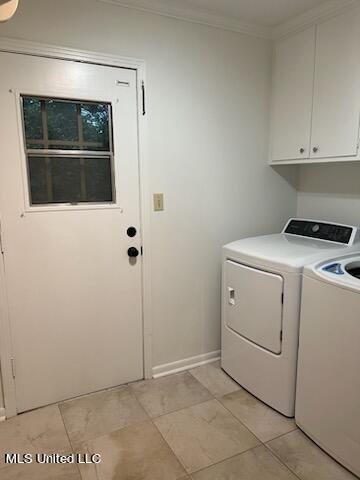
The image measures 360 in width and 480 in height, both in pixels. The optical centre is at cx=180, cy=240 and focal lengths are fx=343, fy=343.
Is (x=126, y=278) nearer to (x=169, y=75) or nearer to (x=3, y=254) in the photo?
(x=3, y=254)

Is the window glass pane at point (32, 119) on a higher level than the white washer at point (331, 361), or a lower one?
higher

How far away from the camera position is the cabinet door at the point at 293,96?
7.40 ft

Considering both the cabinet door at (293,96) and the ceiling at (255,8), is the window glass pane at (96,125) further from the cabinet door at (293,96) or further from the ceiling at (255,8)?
the cabinet door at (293,96)

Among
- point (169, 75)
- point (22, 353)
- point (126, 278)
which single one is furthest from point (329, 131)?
point (22, 353)

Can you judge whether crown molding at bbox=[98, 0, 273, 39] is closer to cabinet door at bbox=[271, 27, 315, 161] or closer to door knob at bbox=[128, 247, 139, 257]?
cabinet door at bbox=[271, 27, 315, 161]

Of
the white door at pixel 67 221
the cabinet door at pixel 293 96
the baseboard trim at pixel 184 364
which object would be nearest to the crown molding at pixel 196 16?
the cabinet door at pixel 293 96

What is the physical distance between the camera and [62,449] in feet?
5.89

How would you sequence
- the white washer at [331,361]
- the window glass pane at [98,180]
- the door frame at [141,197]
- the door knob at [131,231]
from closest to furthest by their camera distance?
the white washer at [331,361]
the door frame at [141,197]
the window glass pane at [98,180]
the door knob at [131,231]

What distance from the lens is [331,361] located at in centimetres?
166

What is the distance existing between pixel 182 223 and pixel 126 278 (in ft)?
1.76

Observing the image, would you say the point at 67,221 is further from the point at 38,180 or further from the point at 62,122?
the point at 62,122

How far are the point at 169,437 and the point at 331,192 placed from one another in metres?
1.99

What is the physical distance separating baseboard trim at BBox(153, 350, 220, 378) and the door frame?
85mm

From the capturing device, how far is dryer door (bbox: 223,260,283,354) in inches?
77.2
